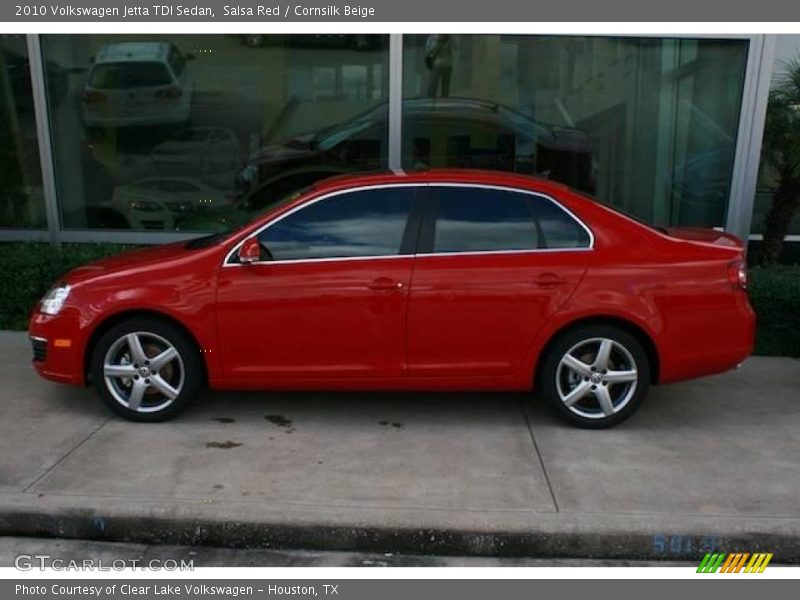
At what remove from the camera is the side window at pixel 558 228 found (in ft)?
14.9

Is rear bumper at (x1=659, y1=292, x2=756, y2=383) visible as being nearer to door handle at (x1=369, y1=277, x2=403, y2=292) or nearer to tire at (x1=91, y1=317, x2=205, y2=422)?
door handle at (x1=369, y1=277, x2=403, y2=292)

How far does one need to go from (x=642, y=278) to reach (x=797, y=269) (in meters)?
3.22

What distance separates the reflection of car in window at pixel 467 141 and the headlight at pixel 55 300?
3.86 metres

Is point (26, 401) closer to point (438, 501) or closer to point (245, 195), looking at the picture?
point (438, 501)

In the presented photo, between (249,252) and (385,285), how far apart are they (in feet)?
2.74

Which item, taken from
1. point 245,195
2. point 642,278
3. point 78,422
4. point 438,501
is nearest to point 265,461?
point 438,501

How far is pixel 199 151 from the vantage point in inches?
323

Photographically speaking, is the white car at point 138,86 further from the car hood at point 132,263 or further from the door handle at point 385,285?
the door handle at point 385,285

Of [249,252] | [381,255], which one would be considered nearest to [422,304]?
[381,255]

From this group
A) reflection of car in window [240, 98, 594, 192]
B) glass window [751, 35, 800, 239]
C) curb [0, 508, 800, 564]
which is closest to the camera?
curb [0, 508, 800, 564]

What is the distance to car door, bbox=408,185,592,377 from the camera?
4453 mm

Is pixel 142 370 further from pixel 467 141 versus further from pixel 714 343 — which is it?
pixel 467 141

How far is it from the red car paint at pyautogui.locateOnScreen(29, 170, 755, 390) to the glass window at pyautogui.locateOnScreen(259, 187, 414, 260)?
0.08m

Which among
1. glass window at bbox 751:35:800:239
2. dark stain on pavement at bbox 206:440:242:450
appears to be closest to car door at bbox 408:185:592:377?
dark stain on pavement at bbox 206:440:242:450
